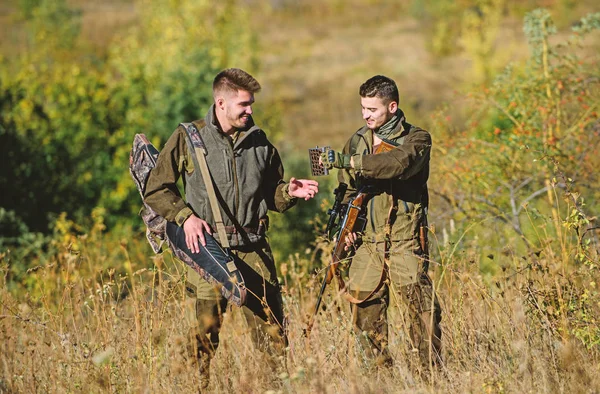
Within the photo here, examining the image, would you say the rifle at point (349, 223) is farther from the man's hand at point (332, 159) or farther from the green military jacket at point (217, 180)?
the green military jacket at point (217, 180)

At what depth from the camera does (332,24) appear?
73.1 metres

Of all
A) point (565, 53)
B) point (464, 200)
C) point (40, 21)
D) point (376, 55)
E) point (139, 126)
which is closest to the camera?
point (464, 200)

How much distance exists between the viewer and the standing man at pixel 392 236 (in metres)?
3.74

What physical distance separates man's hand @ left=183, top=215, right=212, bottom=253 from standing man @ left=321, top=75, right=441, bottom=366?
81cm

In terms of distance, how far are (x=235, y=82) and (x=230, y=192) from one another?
24.2 inches

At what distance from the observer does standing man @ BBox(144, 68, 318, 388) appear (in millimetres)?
3838

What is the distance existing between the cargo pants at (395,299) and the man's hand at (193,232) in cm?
84

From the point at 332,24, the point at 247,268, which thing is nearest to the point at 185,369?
the point at 247,268

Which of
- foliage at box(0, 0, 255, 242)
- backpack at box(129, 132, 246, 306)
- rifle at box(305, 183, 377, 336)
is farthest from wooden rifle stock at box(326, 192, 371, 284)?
foliage at box(0, 0, 255, 242)

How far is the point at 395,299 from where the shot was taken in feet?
12.1

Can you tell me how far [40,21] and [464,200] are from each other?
37.8 m

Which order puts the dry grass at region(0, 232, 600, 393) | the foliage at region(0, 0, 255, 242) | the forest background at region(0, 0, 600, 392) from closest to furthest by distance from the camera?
the dry grass at region(0, 232, 600, 393)
the forest background at region(0, 0, 600, 392)
the foliage at region(0, 0, 255, 242)

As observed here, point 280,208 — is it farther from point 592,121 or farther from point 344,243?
point 592,121

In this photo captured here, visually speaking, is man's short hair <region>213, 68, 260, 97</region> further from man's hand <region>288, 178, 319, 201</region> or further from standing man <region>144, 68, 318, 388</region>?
man's hand <region>288, 178, 319, 201</region>
